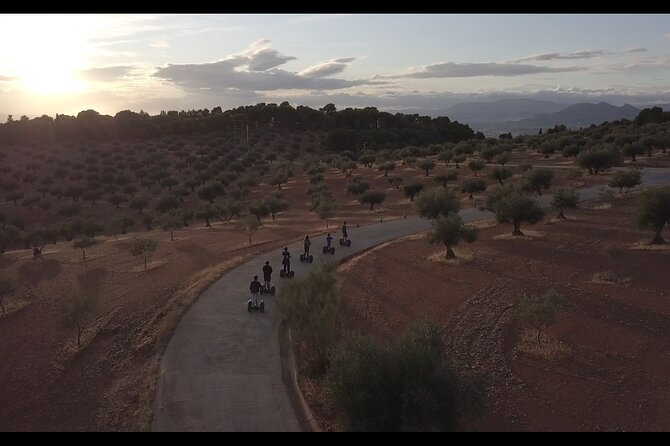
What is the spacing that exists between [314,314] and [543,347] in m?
6.50

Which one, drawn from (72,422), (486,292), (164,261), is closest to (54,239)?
(164,261)

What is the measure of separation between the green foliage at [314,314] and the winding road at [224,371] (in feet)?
2.67

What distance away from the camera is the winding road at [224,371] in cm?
1059

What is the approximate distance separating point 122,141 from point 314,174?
50311 mm

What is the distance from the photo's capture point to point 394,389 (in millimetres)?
9078

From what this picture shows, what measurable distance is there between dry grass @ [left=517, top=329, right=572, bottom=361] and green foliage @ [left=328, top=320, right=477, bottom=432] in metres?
5.56

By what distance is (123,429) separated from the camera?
10898 millimetres

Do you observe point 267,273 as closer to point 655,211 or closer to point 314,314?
point 314,314

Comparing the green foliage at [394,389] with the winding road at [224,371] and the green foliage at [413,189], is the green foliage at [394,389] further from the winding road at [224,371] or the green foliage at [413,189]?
the green foliage at [413,189]

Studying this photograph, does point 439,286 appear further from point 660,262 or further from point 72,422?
point 72,422

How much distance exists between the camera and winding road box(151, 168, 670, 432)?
10586 millimetres

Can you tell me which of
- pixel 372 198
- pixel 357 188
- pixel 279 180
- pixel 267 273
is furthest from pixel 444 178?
pixel 267 273

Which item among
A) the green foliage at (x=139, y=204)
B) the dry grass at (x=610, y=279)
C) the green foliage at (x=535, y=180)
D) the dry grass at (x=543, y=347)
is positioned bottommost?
the dry grass at (x=543, y=347)

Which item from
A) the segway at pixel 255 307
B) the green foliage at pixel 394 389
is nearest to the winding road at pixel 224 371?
the segway at pixel 255 307
